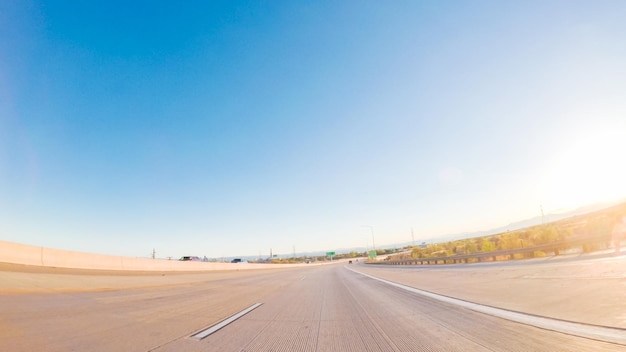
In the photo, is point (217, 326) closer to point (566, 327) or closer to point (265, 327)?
point (265, 327)

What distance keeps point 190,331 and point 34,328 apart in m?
2.30

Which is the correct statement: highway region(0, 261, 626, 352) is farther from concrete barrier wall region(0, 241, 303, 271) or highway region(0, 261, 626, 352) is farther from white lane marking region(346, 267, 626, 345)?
concrete barrier wall region(0, 241, 303, 271)

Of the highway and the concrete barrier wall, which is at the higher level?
the concrete barrier wall

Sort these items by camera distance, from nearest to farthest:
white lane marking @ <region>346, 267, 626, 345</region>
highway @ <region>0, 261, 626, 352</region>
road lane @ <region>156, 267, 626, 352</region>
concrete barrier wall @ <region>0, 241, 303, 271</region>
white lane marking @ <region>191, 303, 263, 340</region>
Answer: white lane marking @ <region>346, 267, 626, 345</region> → road lane @ <region>156, 267, 626, 352</region> → highway @ <region>0, 261, 626, 352</region> → white lane marking @ <region>191, 303, 263, 340</region> → concrete barrier wall @ <region>0, 241, 303, 271</region>

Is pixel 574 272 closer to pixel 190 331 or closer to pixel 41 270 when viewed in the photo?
pixel 190 331

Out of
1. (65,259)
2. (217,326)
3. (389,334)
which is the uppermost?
(65,259)

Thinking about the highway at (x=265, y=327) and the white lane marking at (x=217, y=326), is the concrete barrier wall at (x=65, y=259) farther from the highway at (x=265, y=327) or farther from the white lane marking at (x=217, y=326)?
the white lane marking at (x=217, y=326)

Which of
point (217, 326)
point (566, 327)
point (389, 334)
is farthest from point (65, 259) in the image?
point (566, 327)

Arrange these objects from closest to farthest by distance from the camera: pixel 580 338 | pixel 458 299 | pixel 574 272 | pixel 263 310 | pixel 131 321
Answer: pixel 580 338, pixel 131 321, pixel 458 299, pixel 263 310, pixel 574 272

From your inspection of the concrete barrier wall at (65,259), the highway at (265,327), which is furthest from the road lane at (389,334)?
the concrete barrier wall at (65,259)

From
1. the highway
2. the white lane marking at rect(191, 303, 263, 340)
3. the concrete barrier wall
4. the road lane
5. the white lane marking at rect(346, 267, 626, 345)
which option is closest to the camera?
the white lane marking at rect(346, 267, 626, 345)

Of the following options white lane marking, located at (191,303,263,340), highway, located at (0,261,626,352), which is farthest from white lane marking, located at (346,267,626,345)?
white lane marking, located at (191,303,263,340)

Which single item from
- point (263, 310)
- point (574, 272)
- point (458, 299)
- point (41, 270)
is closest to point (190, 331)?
point (263, 310)

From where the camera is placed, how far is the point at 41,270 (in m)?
11.4
